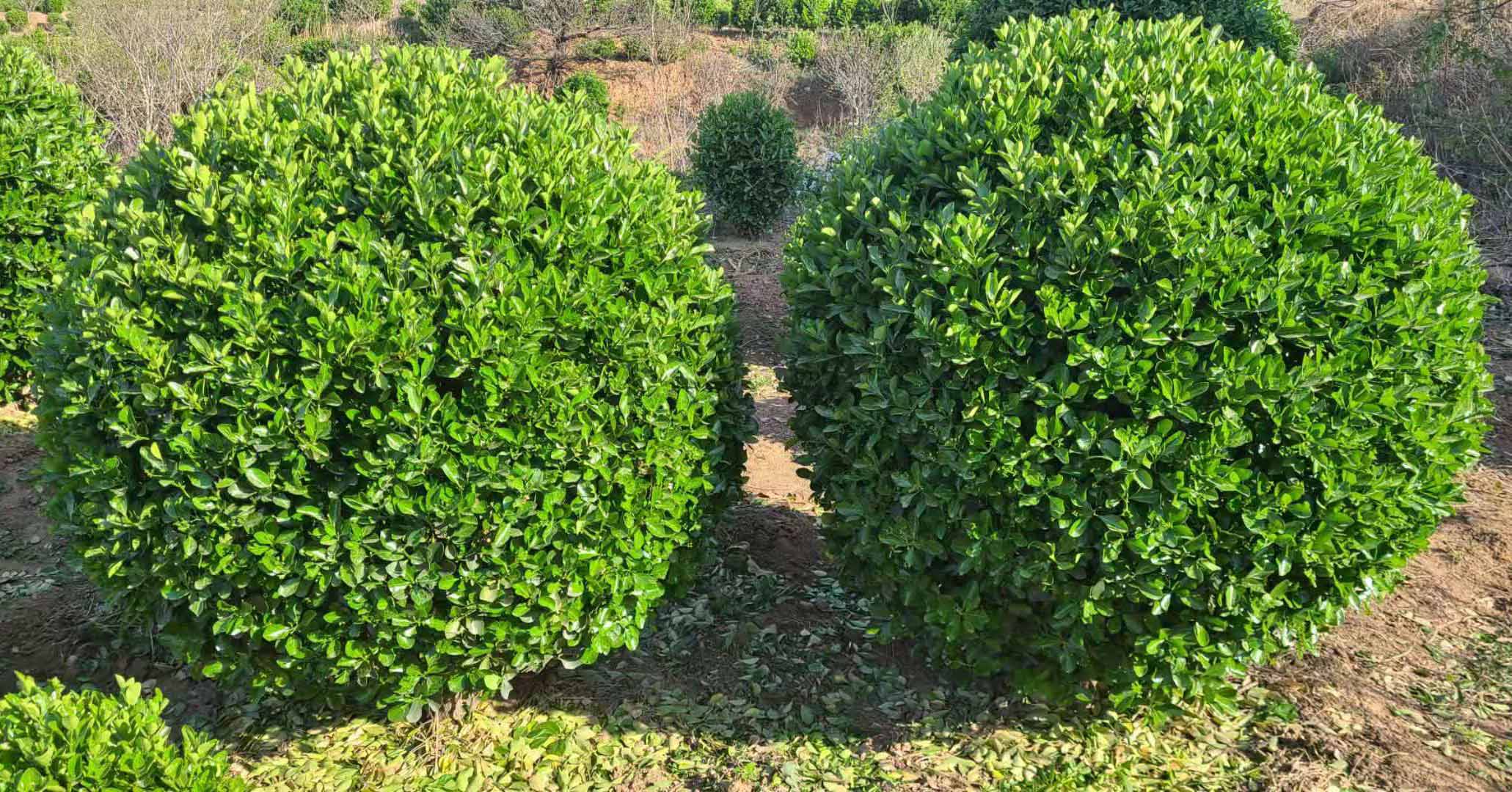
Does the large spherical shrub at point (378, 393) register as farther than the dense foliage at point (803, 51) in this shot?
No


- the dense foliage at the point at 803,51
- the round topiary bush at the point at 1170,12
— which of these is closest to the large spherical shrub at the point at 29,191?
the round topiary bush at the point at 1170,12

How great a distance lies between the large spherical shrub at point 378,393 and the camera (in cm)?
286

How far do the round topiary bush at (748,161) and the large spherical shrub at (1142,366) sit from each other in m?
8.03

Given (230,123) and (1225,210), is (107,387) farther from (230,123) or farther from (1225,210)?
(1225,210)

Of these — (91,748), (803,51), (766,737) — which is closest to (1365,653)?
(766,737)

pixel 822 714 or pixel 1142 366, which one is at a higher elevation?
pixel 1142 366

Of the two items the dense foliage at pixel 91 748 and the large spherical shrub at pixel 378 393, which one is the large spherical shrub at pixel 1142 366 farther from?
the dense foliage at pixel 91 748

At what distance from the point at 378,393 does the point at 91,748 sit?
1117mm

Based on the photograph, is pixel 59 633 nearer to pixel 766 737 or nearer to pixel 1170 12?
pixel 766 737

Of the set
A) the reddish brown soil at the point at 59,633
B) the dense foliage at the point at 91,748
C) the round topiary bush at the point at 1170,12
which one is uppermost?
the round topiary bush at the point at 1170,12

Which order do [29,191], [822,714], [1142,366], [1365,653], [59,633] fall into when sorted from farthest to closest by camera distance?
[29,191] < [59,633] < [1365,653] < [822,714] < [1142,366]

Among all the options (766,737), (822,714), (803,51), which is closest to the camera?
(766,737)

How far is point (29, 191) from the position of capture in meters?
6.18

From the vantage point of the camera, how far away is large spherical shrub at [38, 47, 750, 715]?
2861 mm
